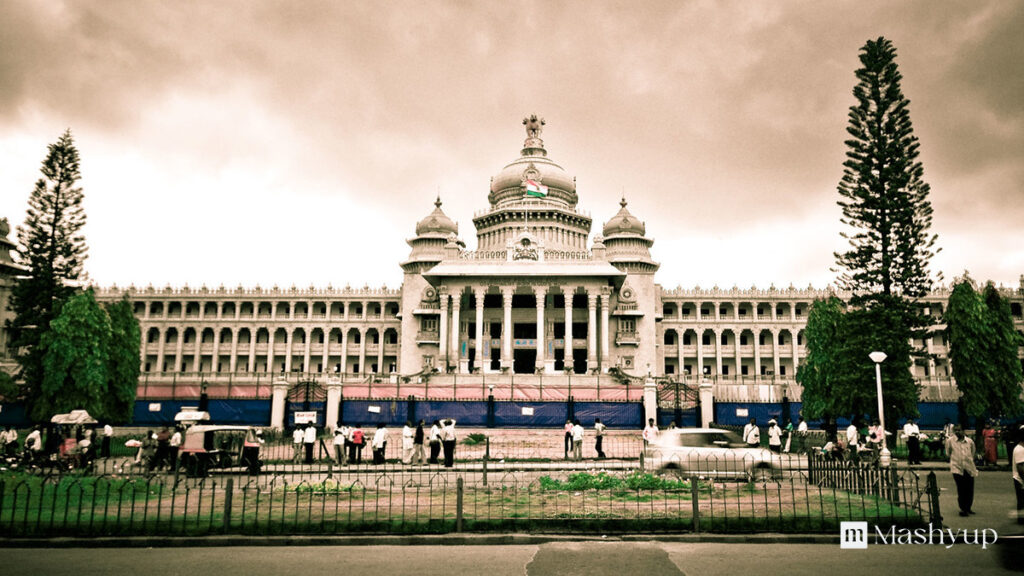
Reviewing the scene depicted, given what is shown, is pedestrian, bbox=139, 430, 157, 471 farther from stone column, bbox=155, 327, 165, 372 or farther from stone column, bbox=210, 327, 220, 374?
stone column, bbox=155, 327, 165, 372

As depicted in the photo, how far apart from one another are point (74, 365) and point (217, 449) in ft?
56.4

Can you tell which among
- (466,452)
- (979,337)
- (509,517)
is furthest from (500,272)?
(509,517)

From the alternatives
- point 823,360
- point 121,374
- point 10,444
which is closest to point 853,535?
point 10,444

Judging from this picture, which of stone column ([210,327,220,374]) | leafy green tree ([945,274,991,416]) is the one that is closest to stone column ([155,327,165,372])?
stone column ([210,327,220,374])

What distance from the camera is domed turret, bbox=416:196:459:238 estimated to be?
6575cm

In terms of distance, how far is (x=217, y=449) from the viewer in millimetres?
19328

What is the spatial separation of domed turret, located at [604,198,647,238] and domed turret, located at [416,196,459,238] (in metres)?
15.4

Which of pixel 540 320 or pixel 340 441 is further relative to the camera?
pixel 540 320

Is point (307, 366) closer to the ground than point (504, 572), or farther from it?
farther from it

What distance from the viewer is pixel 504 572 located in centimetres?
911

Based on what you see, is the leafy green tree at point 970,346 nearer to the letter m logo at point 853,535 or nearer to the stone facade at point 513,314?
the letter m logo at point 853,535

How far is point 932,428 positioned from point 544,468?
26.3 meters

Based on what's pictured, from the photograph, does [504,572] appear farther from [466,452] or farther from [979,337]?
[979,337]

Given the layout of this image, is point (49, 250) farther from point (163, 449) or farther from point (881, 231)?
point (881, 231)
